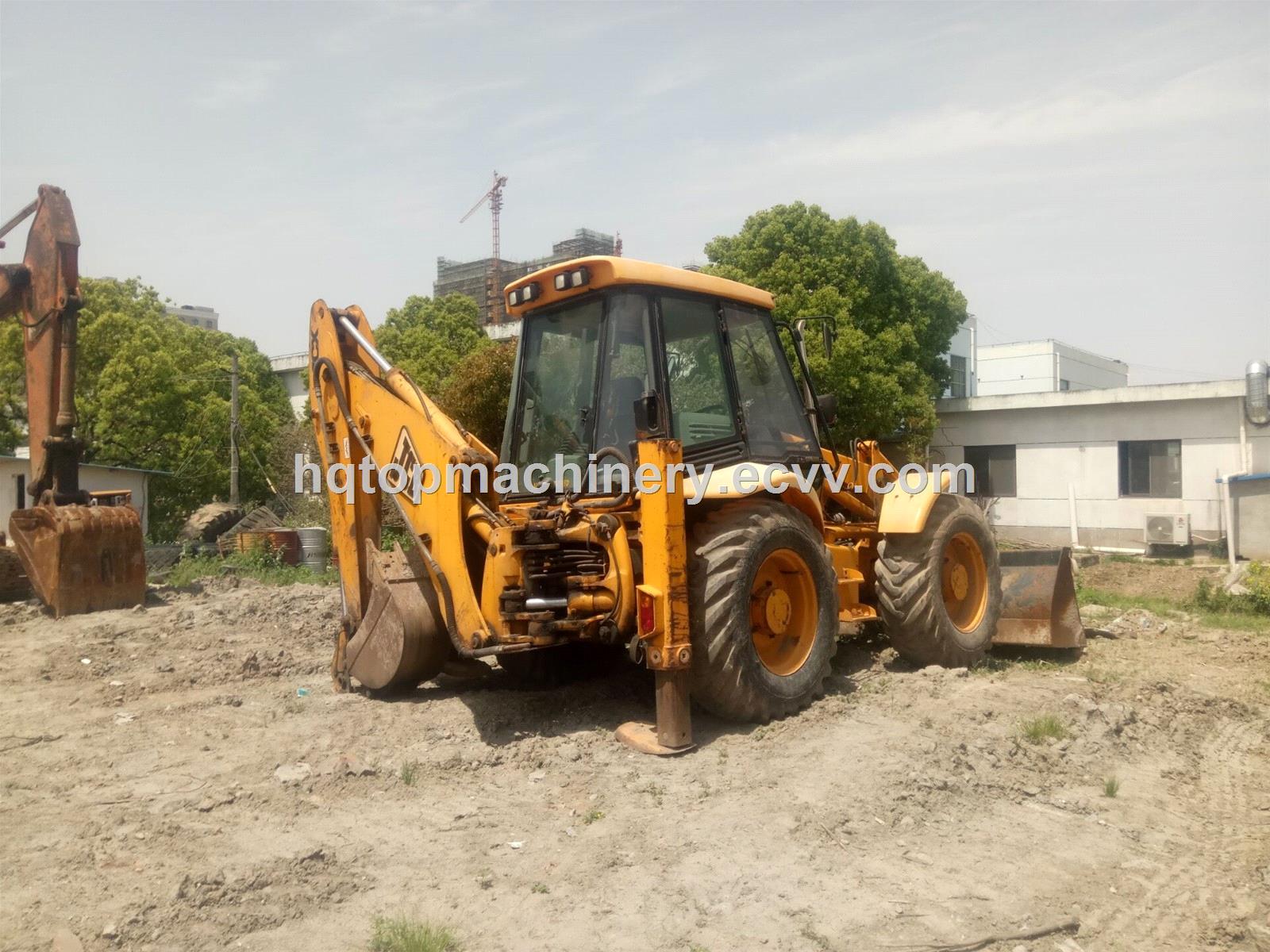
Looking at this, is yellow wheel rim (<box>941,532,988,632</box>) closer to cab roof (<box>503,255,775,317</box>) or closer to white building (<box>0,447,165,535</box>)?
cab roof (<box>503,255,775,317</box>)

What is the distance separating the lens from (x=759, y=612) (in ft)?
19.3

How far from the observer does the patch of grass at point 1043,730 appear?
5461 millimetres

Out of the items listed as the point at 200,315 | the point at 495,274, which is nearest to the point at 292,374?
the point at 495,274

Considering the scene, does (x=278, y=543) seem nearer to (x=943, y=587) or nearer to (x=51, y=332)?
(x=51, y=332)

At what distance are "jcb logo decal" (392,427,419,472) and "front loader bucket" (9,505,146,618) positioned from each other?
220 inches

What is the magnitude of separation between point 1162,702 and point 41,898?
236 inches

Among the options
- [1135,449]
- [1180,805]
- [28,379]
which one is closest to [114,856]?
[1180,805]

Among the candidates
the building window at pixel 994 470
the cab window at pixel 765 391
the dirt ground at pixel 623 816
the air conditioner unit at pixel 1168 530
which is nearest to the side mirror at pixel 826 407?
the cab window at pixel 765 391

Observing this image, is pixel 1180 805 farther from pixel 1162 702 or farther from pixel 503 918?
pixel 503 918

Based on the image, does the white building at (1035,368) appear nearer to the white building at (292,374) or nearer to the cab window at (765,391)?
the white building at (292,374)

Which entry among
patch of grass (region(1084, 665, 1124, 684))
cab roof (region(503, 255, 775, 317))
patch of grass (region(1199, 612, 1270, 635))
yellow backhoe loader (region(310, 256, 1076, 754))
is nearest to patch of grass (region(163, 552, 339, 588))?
yellow backhoe loader (region(310, 256, 1076, 754))

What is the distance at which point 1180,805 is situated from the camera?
4859mm

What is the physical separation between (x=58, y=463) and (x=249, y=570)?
4635 millimetres

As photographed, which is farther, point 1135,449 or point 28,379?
point 1135,449
